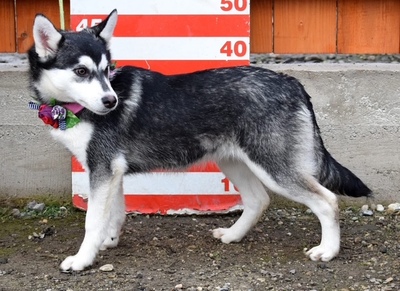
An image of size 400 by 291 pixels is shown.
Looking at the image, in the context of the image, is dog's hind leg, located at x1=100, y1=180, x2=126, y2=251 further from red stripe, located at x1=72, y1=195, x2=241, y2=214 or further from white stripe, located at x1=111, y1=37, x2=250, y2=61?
white stripe, located at x1=111, y1=37, x2=250, y2=61

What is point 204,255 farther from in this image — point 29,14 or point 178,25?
point 29,14

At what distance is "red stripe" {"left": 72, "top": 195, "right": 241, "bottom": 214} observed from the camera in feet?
18.5

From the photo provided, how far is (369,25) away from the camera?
232 inches

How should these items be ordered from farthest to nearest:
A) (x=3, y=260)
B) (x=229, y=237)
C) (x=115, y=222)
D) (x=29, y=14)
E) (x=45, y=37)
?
(x=29, y=14) → (x=229, y=237) → (x=115, y=222) → (x=3, y=260) → (x=45, y=37)

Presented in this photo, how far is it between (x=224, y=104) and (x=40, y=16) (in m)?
1.20

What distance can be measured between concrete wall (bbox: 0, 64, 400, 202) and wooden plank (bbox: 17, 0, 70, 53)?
1.15 ft

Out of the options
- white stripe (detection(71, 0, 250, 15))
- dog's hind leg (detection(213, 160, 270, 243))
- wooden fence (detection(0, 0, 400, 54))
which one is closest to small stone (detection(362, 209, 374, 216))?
dog's hind leg (detection(213, 160, 270, 243))

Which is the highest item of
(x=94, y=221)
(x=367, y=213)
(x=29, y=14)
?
(x=29, y=14)

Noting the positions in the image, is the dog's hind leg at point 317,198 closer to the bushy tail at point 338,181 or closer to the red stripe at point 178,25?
the bushy tail at point 338,181

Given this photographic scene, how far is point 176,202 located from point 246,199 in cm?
73

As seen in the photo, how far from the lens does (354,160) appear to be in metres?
5.73

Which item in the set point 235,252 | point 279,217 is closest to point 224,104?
point 235,252

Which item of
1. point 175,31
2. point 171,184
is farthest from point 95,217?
point 175,31

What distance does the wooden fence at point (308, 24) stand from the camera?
5.86m
